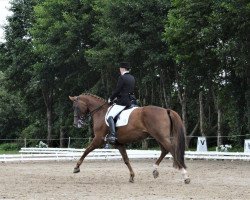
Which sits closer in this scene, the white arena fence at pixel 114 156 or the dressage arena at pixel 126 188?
the dressage arena at pixel 126 188

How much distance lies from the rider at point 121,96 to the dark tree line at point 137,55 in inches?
484

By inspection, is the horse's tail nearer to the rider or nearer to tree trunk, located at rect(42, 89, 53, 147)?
the rider

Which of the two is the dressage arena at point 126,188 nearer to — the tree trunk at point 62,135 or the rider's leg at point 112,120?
the rider's leg at point 112,120

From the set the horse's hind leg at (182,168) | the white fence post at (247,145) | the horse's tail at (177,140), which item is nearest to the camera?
the horse's hind leg at (182,168)

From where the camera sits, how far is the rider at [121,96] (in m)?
14.2

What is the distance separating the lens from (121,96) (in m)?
14.3

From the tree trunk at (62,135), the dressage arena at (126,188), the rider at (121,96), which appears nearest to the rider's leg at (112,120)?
the rider at (121,96)

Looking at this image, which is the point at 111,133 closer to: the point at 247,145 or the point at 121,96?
the point at 121,96

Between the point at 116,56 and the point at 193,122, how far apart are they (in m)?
15.4

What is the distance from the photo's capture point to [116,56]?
34406 mm

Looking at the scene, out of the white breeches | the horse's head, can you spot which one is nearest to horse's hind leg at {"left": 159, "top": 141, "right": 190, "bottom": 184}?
the white breeches

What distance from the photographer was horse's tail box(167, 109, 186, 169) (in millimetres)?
13359

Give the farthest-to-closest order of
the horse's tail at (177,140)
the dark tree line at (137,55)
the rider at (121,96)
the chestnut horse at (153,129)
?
the dark tree line at (137,55) < the rider at (121,96) < the chestnut horse at (153,129) < the horse's tail at (177,140)

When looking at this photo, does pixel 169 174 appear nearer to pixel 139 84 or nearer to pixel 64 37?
pixel 139 84
